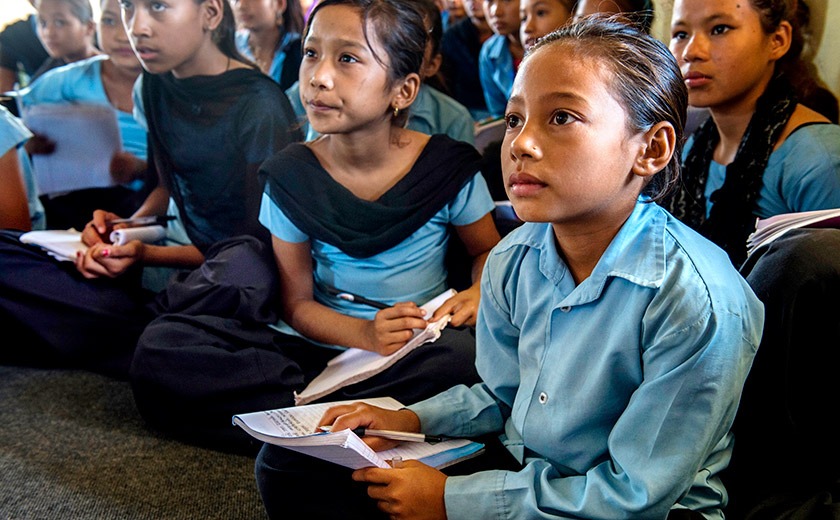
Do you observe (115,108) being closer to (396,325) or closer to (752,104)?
(396,325)

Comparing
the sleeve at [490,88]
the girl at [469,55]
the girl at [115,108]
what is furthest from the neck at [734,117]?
the girl at [115,108]

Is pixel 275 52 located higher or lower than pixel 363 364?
higher

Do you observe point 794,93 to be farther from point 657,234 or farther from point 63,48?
point 63,48

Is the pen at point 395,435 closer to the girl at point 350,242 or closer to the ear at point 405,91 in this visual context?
the girl at point 350,242

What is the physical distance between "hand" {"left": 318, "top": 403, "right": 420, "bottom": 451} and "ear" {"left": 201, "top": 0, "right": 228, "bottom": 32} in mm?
1104

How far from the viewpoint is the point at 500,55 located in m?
2.13

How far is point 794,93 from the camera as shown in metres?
1.28

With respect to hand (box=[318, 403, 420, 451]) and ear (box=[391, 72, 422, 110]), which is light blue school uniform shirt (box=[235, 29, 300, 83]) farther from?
hand (box=[318, 403, 420, 451])

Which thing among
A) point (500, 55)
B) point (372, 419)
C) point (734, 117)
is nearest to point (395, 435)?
point (372, 419)

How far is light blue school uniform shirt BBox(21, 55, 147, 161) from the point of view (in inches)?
81.7

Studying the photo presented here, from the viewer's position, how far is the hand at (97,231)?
5.66ft

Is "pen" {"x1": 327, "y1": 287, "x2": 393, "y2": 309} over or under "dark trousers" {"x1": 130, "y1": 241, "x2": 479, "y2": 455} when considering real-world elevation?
over

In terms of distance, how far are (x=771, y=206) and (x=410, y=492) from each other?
78cm

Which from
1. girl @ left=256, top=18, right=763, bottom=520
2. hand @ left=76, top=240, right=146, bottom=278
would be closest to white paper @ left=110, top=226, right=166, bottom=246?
hand @ left=76, top=240, right=146, bottom=278
